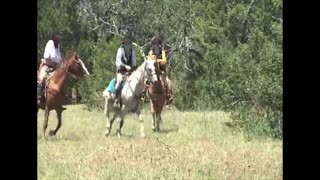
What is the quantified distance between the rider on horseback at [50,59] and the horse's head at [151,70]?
2.98 ft

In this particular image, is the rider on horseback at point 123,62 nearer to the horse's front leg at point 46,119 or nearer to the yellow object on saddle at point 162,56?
the yellow object on saddle at point 162,56

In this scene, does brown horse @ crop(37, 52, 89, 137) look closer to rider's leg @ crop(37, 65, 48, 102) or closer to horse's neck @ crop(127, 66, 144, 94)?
rider's leg @ crop(37, 65, 48, 102)

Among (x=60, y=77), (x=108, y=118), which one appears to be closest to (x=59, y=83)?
(x=60, y=77)

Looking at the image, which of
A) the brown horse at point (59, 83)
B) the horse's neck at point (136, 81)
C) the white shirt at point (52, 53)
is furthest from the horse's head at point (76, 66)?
the horse's neck at point (136, 81)

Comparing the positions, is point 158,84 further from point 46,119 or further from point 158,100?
point 46,119

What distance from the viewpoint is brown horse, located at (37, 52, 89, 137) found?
5.38 meters

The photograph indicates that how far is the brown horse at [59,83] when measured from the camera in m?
5.38
